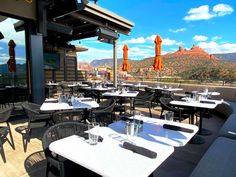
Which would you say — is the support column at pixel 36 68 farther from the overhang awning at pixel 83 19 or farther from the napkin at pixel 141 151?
the napkin at pixel 141 151

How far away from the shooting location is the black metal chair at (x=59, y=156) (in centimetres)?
153

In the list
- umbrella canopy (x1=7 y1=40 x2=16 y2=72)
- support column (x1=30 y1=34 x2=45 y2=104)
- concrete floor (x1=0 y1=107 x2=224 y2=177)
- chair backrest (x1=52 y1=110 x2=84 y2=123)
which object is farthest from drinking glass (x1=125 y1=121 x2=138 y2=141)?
umbrella canopy (x1=7 y1=40 x2=16 y2=72)

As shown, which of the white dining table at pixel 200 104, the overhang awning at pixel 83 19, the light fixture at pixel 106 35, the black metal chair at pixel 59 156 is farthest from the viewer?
the light fixture at pixel 106 35

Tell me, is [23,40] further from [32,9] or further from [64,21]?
[64,21]

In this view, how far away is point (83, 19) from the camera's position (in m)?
6.33

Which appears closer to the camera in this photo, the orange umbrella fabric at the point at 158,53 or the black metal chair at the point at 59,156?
the black metal chair at the point at 59,156

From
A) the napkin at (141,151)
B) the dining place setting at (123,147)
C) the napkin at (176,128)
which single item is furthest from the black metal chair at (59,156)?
the napkin at (176,128)

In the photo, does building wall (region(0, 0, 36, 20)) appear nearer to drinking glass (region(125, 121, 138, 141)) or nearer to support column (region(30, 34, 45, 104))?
support column (region(30, 34, 45, 104))

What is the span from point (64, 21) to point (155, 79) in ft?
19.2

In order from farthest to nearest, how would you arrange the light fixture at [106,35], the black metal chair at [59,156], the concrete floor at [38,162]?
the light fixture at [106,35] → the concrete floor at [38,162] → the black metal chair at [59,156]

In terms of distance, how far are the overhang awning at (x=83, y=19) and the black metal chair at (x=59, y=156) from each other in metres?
3.14

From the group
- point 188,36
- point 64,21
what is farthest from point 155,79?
point 188,36

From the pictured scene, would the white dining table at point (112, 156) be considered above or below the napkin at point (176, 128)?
below

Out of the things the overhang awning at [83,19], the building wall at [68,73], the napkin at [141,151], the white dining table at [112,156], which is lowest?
the white dining table at [112,156]
